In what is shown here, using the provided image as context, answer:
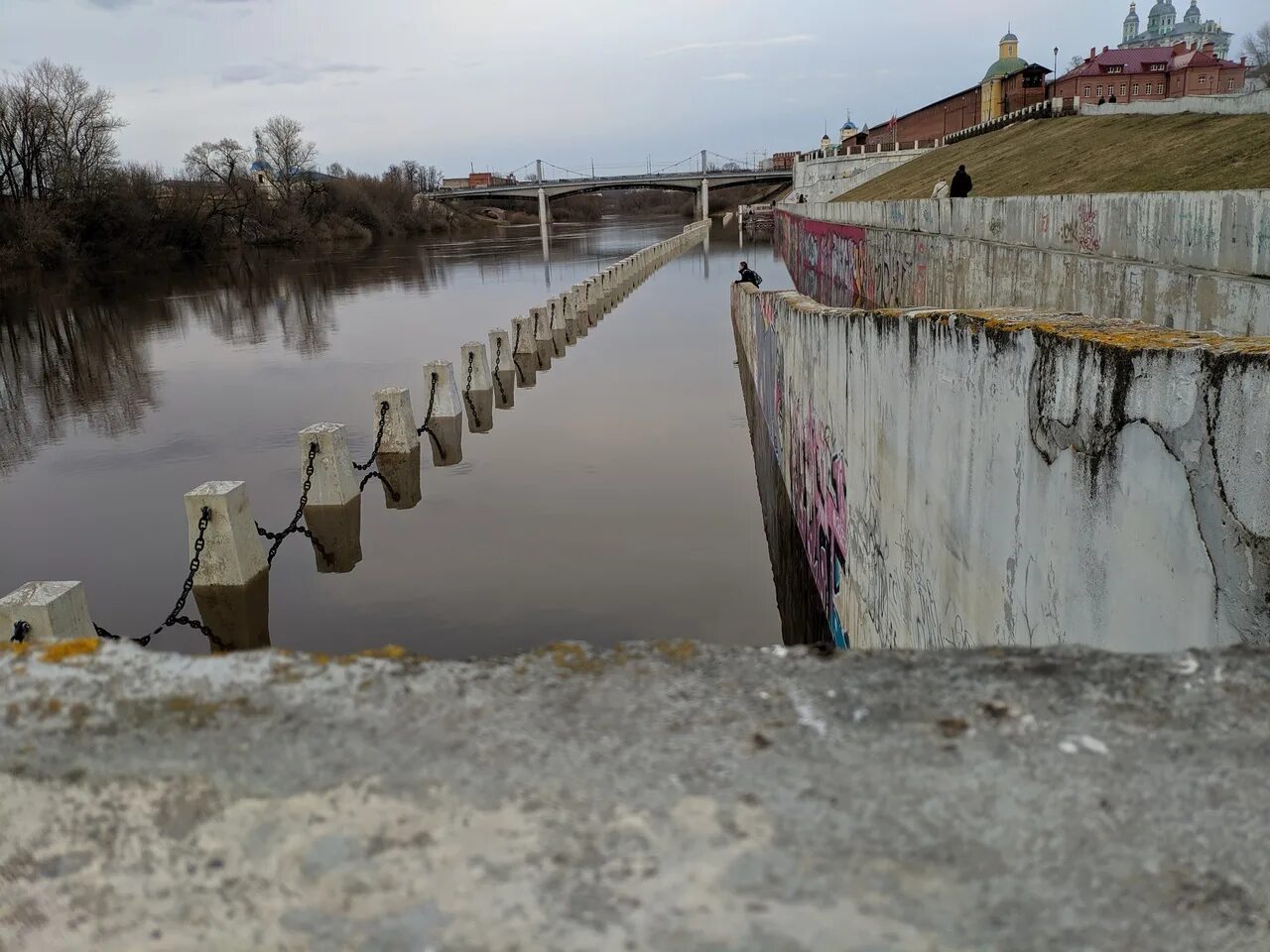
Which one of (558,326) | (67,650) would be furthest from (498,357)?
(67,650)

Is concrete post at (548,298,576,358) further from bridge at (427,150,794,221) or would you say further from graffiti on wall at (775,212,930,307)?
bridge at (427,150,794,221)

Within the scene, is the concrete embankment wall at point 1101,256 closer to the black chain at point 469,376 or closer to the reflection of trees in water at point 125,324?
the black chain at point 469,376

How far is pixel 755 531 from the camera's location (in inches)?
453

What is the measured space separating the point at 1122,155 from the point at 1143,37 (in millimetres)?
149592

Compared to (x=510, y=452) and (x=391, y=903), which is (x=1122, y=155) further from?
(x=391, y=903)

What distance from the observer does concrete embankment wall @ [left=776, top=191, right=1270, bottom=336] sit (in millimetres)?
6605

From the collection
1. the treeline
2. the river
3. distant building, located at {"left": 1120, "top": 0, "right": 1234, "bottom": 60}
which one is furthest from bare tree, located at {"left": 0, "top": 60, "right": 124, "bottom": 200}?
distant building, located at {"left": 1120, "top": 0, "right": 1234, "bottom": 60}

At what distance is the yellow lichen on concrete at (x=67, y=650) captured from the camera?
2225 mm

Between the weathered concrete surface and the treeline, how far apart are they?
69.8 metres

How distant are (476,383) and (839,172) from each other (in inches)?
2748

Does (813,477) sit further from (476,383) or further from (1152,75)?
(1152,75)

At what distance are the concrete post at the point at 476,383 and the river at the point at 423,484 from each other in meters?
0.66

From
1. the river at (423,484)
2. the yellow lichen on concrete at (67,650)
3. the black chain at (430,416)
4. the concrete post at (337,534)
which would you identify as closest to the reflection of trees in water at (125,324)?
the river at (423,484)

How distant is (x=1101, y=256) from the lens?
29.7ft
